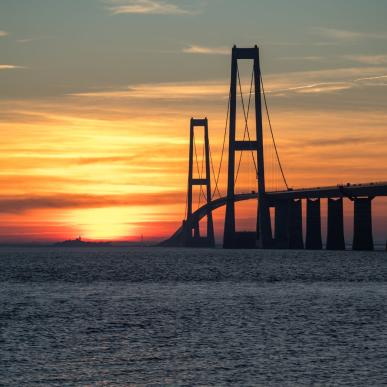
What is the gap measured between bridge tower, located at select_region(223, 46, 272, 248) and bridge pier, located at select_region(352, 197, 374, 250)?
1086cm

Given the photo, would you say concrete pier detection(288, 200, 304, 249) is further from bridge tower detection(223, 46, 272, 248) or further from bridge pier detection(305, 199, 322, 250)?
bridge tower detection(223, 46, 272, 248)

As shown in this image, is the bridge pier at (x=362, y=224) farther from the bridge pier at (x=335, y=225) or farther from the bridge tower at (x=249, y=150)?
the bridge tower at (x=249, y=150)

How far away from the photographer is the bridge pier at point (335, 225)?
410 ft

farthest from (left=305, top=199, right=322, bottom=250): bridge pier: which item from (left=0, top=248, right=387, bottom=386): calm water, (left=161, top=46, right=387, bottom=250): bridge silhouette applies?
(left=0, top=248, right=387, bottom=386): calm water

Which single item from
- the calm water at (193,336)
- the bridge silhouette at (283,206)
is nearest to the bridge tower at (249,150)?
the bridge silhouette at (283,206)

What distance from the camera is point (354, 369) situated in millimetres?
25859

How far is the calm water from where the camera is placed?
24891mm

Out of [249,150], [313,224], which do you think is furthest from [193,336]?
[313,224]

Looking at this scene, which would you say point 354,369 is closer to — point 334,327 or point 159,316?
point 334,327

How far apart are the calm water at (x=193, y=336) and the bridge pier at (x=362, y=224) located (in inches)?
2208

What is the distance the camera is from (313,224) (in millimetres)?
133375

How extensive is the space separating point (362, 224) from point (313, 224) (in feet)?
44.1

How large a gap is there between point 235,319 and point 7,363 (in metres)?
14.5

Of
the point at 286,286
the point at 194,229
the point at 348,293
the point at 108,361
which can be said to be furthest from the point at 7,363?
the point at 194,229
